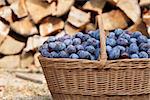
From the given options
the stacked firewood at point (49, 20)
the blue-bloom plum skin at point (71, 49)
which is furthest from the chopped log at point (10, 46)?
the blue-bloom plum skin at point (71, 49)

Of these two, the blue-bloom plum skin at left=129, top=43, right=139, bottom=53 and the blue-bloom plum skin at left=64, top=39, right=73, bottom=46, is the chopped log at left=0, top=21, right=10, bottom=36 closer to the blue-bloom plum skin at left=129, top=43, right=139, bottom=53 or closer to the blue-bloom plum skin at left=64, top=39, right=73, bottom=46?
the blue-bloom plum skin at left=64, top=39, right=73, bottom=46

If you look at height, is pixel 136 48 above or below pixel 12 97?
above

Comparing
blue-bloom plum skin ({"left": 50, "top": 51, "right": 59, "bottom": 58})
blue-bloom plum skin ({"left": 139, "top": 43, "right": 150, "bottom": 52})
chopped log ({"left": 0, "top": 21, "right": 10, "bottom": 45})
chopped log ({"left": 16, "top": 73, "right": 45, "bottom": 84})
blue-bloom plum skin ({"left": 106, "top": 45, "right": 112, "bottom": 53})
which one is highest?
blue-bloom plum skin ({"left": 106, "top": 45, "right": 112, "bottom": 53})

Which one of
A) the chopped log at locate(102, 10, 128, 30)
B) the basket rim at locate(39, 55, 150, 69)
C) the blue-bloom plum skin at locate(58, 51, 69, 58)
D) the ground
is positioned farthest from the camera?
the chopped log at locate(102, 10, 128, 30)

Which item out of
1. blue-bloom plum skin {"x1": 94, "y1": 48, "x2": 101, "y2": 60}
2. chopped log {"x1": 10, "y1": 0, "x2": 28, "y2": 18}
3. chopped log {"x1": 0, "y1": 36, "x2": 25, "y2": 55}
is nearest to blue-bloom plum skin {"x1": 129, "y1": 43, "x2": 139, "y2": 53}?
blue-bloom plum skin {"x1": 94, "y1": 48, "x2": 101, "y2": 60}

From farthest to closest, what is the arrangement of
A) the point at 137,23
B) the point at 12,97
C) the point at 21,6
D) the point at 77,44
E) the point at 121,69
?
the point at 21,6
the point at 137,23
the point at 12,97
the point at 77,44
the point at 121,69

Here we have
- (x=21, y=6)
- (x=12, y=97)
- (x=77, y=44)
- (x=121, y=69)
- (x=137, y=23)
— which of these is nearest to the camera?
(x=121, y=69)

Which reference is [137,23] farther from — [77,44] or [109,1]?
[77,44]

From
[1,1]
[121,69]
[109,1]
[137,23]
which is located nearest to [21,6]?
[1,1]
